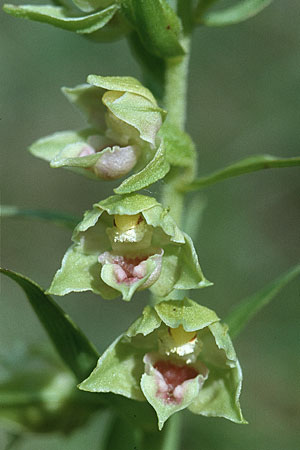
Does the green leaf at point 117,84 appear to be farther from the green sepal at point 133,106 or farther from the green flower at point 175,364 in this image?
the green flower at point 175,364

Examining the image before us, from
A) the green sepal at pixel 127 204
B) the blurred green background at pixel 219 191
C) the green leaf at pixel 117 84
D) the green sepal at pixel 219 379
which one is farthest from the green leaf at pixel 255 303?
the blurred green background at pixel 219 191

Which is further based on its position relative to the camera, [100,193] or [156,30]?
[100,193]

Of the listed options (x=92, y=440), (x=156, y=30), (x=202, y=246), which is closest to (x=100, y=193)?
(x=202, y=246)

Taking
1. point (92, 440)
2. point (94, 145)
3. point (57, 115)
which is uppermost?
point (94, 145)

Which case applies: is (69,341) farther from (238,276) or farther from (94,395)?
(238,276)

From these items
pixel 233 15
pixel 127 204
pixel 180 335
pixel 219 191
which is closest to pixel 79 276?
pixel 127 204

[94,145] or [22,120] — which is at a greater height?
[94,145]

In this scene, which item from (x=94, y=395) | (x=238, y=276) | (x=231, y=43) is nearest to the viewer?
(x=94, y=395)
